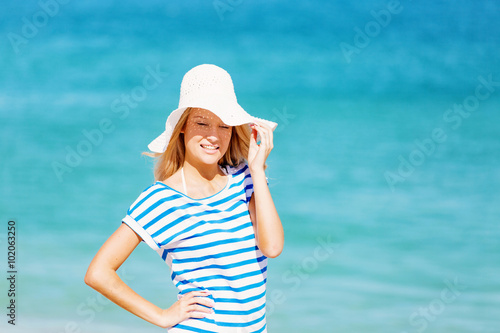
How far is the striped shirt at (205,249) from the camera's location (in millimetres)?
2438

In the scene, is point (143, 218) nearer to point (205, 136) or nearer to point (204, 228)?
point (204, 228)

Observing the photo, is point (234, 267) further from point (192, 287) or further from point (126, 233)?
point (126, 233)

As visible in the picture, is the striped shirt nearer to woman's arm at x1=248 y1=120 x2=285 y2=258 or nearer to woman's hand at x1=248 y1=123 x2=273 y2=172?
woman's arm at x1=248 y1=120 x2=285 y2=258

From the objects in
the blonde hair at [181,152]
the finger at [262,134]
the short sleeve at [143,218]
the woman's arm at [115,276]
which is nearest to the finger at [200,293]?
the woman's arm at [115,276]

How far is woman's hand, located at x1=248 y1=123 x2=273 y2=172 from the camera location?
249 cm

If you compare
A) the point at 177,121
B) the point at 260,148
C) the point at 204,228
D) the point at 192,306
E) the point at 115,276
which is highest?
the point at 177,121

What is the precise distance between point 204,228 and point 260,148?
36 centimetres

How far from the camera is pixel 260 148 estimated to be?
2.48 meters

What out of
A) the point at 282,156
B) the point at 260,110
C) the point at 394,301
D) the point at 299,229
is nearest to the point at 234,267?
the point at 394,301

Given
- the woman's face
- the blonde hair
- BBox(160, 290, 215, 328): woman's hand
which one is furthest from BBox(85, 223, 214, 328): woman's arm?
the woman's face

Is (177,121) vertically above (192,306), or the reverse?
(177,121)

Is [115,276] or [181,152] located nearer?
[115,276]

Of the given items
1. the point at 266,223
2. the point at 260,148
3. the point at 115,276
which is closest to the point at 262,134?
the point at 260,148

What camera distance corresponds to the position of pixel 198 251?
7.99ft
